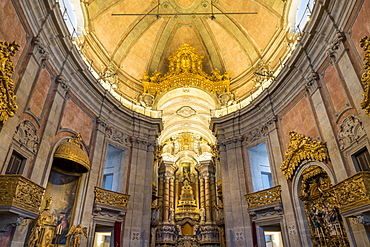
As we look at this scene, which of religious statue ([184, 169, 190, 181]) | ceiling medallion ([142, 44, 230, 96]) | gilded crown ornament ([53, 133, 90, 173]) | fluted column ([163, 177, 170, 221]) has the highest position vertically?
ceiling medallion ([142, 44, 230, 96])

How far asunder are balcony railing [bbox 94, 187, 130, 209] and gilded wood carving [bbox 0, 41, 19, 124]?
18.8 ft

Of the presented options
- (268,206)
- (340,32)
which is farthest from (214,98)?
(340,32)

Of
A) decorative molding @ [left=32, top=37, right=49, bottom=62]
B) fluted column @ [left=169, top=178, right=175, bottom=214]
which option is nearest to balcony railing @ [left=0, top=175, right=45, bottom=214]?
decorative molding @ [left=32, top=37, right=49, bottom=62]

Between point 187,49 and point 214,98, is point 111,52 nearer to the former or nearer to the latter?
point 187,49

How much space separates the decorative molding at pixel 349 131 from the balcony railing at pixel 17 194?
928cm

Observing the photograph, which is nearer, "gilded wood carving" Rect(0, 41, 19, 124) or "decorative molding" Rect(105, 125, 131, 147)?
"gilded wood carving" Rect(0, 41, 19, 124)

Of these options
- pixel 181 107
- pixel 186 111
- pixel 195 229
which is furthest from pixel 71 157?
pixel 195 229

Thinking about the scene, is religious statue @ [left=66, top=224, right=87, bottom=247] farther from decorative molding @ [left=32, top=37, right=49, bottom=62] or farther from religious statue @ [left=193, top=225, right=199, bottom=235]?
religious statue @ [left=193, top=225, right=199, bottom=235]

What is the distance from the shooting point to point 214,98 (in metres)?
17.1

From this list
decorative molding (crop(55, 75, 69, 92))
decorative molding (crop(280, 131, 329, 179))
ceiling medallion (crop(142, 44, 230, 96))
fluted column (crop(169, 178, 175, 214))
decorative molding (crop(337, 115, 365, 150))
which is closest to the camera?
decorative molding (crop(337, 115, 365, 150))

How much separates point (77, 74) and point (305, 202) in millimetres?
10951

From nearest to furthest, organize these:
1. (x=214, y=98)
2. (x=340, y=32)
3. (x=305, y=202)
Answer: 1. (x=340, y=32)
2. (x=305, y=202)
3. (x=214, y=98)

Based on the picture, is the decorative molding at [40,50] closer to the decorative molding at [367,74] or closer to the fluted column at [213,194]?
the decorative molding at [367,74]

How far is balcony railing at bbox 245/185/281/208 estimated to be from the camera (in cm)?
1155
